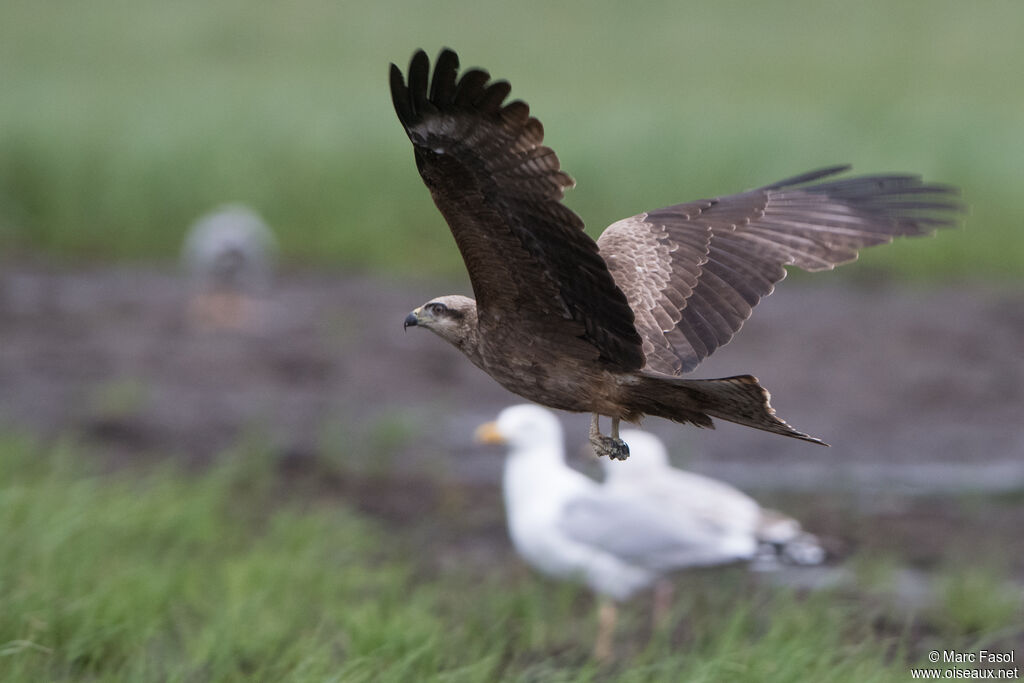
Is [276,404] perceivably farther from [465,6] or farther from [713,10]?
[713,10]

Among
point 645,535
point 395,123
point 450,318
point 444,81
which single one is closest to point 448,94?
point 444,81

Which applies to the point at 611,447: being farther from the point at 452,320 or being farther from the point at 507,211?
the point at 507,211

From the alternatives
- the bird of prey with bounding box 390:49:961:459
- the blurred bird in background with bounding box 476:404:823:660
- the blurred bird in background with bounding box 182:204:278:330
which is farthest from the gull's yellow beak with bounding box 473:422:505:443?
the blurred bird in background with bounding box 182:204:278:330

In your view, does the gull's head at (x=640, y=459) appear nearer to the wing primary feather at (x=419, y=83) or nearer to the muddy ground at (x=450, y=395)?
the muddy ground at (x=450, y=395)

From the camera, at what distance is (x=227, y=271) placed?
10.3 metres

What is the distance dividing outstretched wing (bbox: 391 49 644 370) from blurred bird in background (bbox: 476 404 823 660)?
2088 millimetres

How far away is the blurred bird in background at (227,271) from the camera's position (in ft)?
33.7

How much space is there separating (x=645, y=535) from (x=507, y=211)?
2628 mm

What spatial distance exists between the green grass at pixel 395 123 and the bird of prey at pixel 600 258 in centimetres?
736

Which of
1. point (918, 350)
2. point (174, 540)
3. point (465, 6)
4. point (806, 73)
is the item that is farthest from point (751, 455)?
point (465, 6)

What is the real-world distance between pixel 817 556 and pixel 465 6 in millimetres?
17367

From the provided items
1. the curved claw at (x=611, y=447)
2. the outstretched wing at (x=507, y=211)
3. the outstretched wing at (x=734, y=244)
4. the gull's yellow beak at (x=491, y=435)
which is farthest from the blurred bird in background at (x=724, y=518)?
the outstretched wing at (x=507, y=211)

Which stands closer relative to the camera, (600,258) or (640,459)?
(600,258)

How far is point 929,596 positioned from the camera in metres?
5.87
